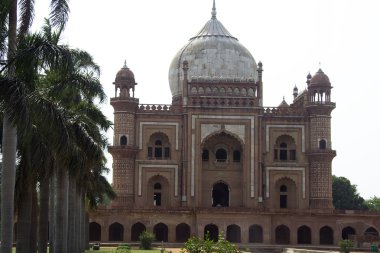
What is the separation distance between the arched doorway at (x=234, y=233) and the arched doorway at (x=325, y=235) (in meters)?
5.53

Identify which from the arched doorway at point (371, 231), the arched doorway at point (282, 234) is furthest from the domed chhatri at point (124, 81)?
the arched doorway at point (371, 231)

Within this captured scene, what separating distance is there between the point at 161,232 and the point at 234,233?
4.80 metres

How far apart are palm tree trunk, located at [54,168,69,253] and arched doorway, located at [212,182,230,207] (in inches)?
1114

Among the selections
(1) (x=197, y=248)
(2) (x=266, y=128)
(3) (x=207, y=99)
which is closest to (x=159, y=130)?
(3) (x=207, y=99)

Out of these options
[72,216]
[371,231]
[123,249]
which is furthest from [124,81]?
[72,216]

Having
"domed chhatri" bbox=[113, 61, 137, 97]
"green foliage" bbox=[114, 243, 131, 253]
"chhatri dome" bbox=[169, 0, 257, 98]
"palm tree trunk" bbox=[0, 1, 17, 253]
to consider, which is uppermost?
"chhatri dome" bbox=[169, 0, 257, 98]

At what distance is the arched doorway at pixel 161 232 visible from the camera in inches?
1885

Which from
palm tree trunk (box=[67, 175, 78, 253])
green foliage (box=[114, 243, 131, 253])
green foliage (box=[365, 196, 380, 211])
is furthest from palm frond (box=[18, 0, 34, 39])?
green foliage (box=[365, 196, 380, 211])

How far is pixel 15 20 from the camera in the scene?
1574 centimetres

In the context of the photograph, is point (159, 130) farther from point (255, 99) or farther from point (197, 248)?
point (197, 248)

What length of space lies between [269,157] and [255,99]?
404cm

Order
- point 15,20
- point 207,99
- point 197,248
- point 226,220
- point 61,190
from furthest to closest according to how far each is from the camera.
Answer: point 207,99 < point 226,220 < point 61,190 < point 197,248 < point 15,20

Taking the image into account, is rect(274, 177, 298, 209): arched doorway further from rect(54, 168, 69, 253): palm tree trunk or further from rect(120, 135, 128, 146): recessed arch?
rect(54, 168, 69, 253): palm tree trunk

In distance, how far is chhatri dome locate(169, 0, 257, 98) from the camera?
53.8 meters
